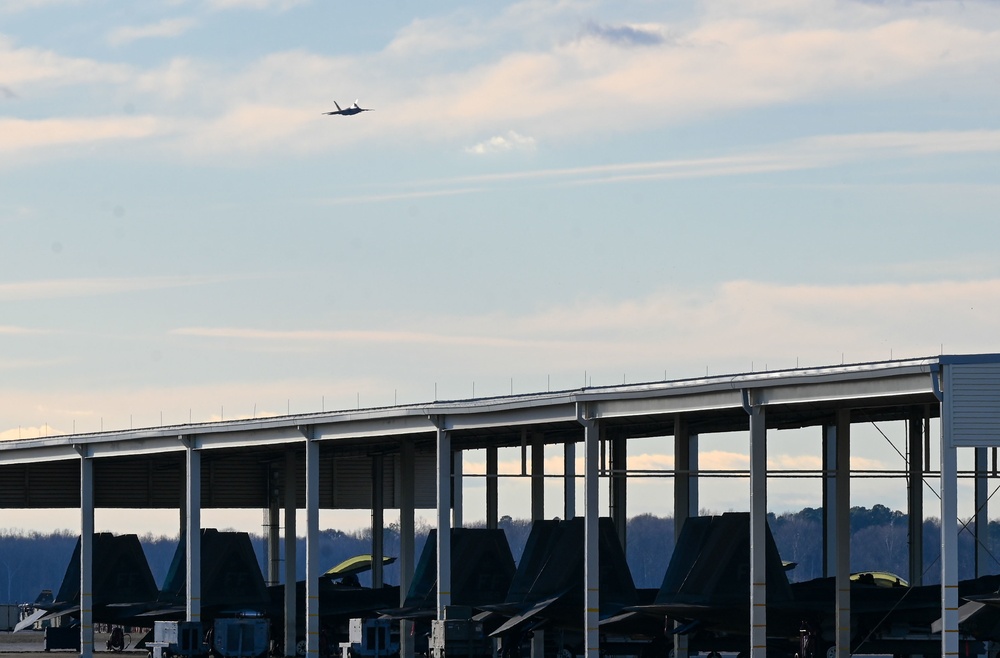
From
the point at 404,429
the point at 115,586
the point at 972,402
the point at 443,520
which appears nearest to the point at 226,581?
the point at 115,586

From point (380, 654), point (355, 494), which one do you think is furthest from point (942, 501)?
point (355, 494)

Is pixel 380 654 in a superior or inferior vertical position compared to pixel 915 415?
inferior

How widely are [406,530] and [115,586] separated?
1168cm

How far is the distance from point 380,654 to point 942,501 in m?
24.2

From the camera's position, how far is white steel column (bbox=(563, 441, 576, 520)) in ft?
203

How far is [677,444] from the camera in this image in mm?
50250

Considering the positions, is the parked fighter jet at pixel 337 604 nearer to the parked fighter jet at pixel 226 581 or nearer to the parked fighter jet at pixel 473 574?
the parked fighter jet at pixel 226 581

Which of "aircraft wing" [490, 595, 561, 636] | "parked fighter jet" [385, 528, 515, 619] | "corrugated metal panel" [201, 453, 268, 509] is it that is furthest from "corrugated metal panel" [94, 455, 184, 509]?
"aircraft wing" [490, 595, 561, 636]

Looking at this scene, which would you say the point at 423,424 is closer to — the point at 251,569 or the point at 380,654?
the point at 380,654

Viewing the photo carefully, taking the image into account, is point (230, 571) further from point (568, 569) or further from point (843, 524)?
point (843, 524)

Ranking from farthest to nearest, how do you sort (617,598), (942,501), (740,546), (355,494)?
(355,494) < (617,598) < (740,546) < (942,501)

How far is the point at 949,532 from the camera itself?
32750 millimetres

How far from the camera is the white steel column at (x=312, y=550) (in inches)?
1983

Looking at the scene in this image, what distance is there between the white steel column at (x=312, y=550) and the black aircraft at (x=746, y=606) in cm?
984
